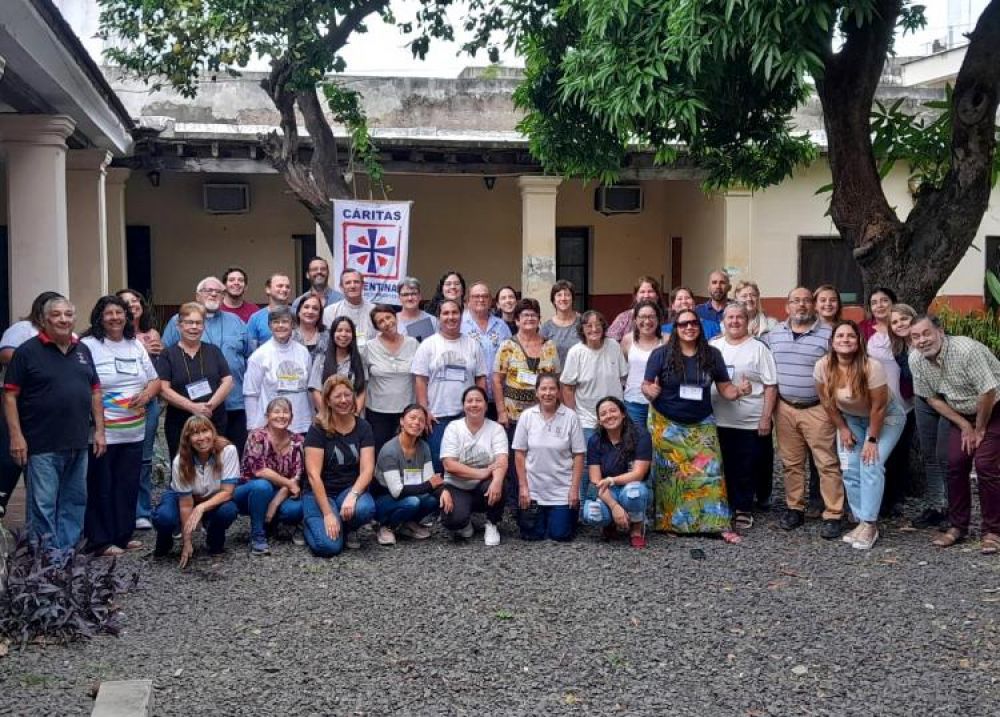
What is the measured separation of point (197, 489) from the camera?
6.73m

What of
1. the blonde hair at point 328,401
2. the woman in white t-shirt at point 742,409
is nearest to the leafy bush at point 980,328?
the woman in white t-shirt at point 742,409

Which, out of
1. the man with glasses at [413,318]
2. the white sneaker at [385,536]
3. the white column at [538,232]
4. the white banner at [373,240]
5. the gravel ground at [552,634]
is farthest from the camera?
the white column at [538,232]

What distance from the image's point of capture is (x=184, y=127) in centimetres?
1450

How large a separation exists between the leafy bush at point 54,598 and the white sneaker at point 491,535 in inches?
91.4

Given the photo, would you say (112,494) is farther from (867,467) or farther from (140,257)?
(140,257)

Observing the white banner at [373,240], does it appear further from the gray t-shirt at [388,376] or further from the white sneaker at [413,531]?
the white sneaker at [413,531]

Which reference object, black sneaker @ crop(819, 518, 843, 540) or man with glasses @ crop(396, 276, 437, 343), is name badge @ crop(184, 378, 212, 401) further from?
black sneaker @ crop(819, 518, 843, 540)

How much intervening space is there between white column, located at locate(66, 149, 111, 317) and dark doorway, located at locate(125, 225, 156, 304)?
3944mm

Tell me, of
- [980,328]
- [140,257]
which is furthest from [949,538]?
[140,257]

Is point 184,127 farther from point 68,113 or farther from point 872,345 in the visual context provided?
point 872,345

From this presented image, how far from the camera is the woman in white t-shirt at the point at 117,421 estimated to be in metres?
6.79

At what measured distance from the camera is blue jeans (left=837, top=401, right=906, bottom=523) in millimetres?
7234

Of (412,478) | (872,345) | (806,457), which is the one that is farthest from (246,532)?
(872,345)

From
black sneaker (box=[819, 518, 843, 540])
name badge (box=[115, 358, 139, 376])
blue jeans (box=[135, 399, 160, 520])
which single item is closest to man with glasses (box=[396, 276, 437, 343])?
blue jeans (box=[135, 399, 160, 520])
